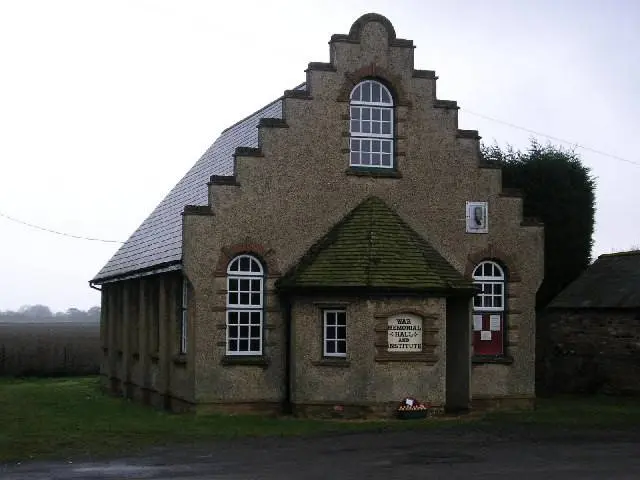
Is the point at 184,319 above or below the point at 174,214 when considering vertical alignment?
below

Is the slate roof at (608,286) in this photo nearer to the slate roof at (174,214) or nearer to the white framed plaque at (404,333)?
the white framed plaque at (404,333)

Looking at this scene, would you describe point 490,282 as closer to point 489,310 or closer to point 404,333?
point 489,310

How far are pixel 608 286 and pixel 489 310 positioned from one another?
8270mm

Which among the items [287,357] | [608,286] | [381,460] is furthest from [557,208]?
[381,460]

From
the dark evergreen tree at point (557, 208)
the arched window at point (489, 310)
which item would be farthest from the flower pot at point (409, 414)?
the dark evergreen tree at point (557, 208)

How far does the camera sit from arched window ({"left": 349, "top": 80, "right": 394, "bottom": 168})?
27844 millimetres

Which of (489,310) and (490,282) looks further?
(490,282)

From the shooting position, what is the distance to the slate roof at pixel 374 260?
25375 mm

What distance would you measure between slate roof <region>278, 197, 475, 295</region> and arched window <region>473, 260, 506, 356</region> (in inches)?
55.3

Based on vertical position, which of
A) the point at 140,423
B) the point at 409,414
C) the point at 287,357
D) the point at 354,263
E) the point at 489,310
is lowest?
→ the point at 140,423

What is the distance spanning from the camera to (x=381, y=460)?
17906 mm

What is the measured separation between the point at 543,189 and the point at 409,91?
1524 cm

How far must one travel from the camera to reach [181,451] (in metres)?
19.2

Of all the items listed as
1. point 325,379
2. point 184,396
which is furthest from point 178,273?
point 325,379
